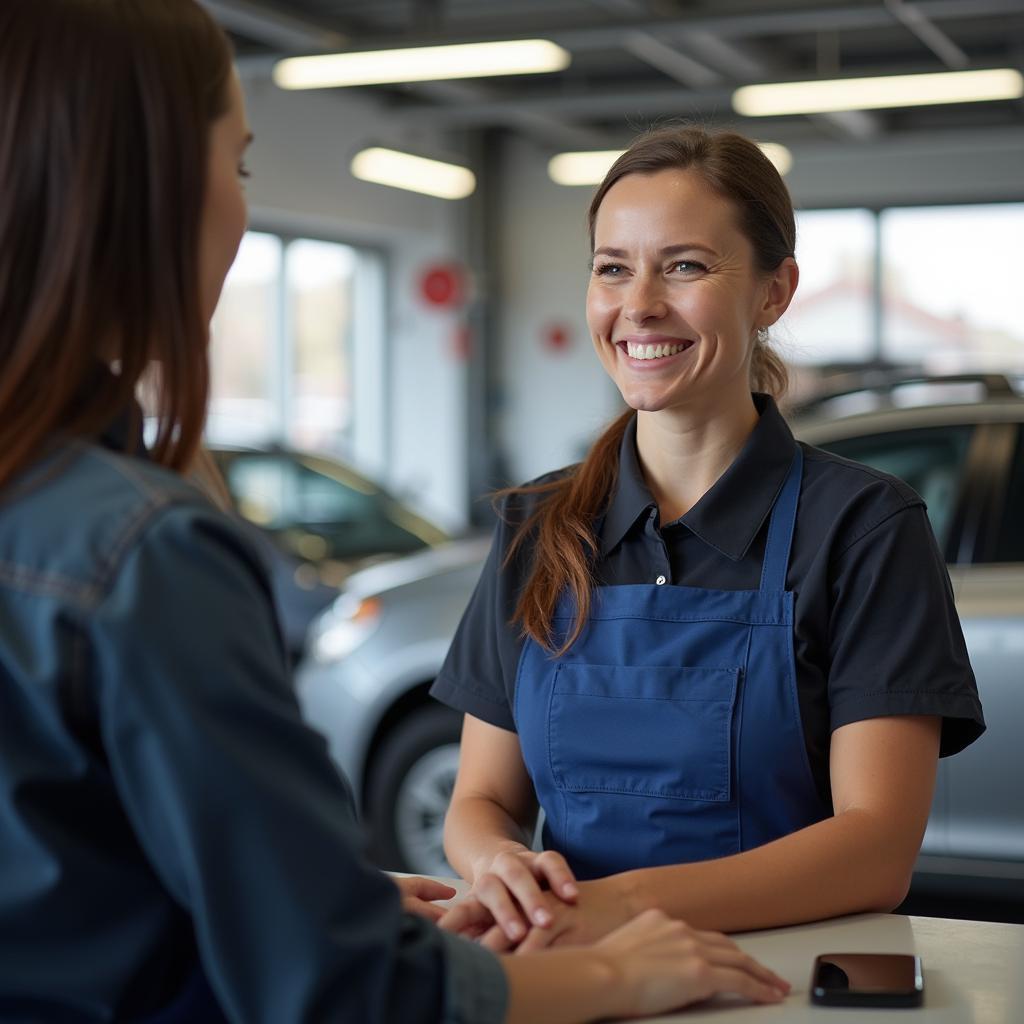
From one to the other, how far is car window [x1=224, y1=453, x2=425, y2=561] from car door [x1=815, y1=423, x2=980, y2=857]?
3.32 meters

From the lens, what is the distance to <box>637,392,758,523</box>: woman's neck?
1943 mm

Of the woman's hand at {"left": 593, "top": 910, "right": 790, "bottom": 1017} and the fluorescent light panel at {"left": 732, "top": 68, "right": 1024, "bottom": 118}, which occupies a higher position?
the fluorescent light panel at {"left": 732, "top": 68, "right": 1024, "bottom": 118}

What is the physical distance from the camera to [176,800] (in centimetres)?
86

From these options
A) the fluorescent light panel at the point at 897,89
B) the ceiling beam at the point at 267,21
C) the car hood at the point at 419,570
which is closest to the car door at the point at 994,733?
the car hood at the point at 419,570

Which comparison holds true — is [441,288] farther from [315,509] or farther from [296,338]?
[315,509]

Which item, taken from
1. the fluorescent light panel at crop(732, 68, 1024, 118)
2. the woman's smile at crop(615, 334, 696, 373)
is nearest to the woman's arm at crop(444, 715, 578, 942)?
the woman's smile at crop(615, 334, 696, 373)

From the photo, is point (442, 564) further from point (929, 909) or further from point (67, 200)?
point (67, 200)

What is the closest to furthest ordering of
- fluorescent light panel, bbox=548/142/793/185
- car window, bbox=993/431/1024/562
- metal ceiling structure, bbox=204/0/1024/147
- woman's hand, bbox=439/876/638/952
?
1. woman's hand, bbox=439/876/638/952
2. car window, bbox=993/431/1024/562
3. metal ceiling structure, bbox=204/0/1024/147
4. fluorescent light panel, bbox=548/142/793/185

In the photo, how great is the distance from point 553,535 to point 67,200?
3.54ft

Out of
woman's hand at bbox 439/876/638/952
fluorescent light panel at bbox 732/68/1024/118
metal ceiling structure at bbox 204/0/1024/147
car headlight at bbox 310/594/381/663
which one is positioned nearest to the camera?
woman's hand at bbox 439/876/638/952

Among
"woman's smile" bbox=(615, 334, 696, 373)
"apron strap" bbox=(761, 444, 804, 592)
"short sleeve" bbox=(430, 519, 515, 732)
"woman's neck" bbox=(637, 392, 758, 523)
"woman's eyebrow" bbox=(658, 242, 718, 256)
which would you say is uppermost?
"woman's eyebrow" bbox=(658, 242, 718, 256)

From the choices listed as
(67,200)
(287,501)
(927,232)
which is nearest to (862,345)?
(927,232)

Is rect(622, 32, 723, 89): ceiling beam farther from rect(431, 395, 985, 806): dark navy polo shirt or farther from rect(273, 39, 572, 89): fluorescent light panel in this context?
rect(431, 395, 985, 806): dark navy polo shirt

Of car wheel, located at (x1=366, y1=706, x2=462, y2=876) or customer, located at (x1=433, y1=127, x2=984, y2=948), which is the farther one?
car wheel, located at (x1=366, y1=706, x2=462, y2=876)
